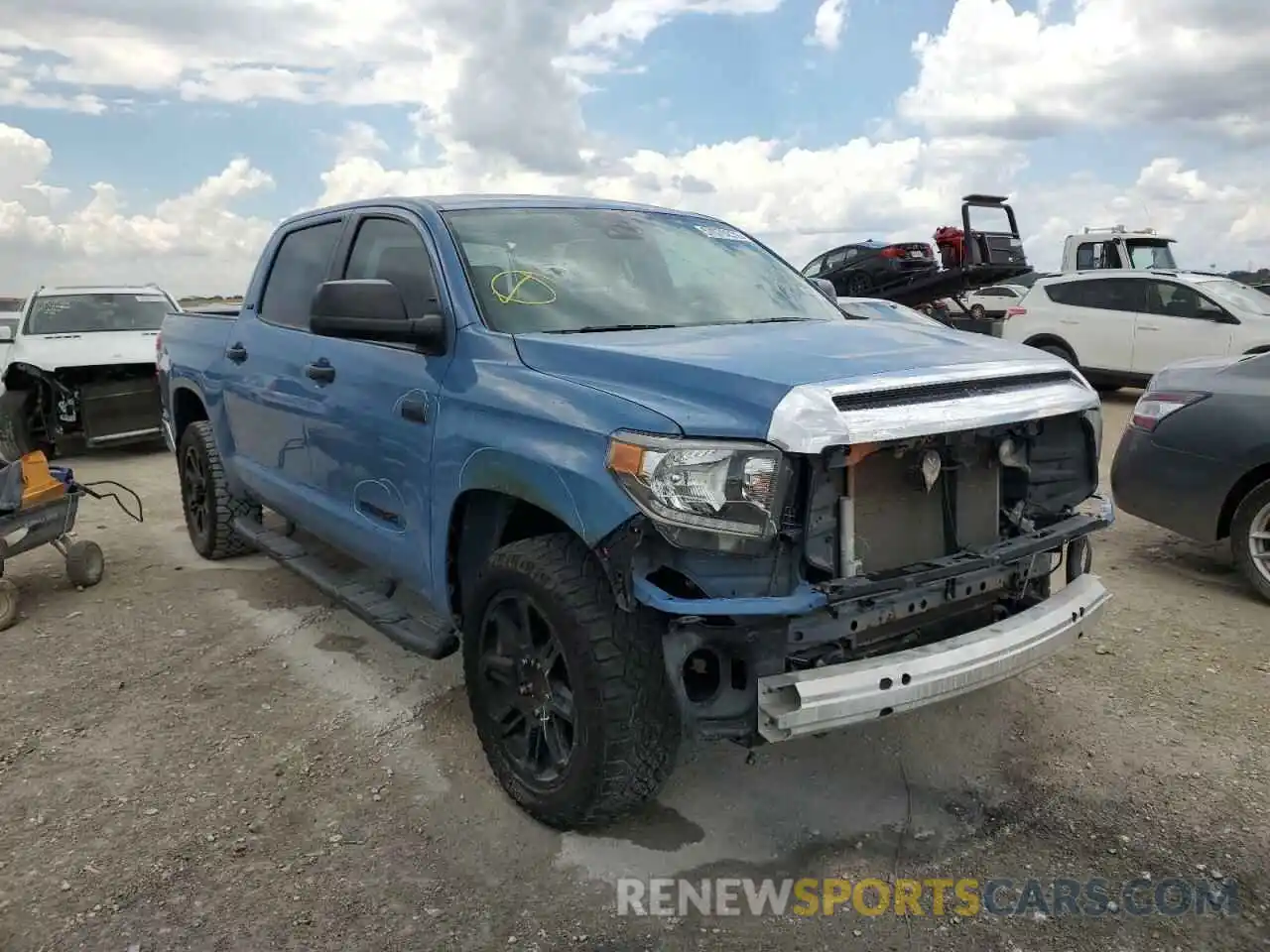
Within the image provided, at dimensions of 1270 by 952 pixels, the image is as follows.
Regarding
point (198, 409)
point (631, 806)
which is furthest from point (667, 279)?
point (198, 409)

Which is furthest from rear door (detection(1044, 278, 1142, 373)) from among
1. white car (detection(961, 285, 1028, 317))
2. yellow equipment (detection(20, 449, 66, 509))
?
yellow equipment (detection(20, 449, 66, 509))

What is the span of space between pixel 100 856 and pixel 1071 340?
41.5ft

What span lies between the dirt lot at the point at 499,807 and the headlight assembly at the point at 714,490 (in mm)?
1090

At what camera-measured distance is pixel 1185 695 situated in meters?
4.01

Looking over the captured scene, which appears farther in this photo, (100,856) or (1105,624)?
(1105,624)

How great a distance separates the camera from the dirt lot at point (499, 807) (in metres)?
2.65

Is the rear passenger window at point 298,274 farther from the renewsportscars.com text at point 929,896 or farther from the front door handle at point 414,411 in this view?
the renewsportscars.com text at point 929,896

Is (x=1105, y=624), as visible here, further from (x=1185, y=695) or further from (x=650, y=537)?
(x=650, y=537)

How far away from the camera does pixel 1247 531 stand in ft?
16.7

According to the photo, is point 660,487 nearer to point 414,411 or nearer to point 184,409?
point 414,411

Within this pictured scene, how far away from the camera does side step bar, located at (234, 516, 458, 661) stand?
3.57 metres

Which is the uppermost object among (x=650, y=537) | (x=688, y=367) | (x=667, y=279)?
(x=667, y=279)

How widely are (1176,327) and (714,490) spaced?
11.5 m

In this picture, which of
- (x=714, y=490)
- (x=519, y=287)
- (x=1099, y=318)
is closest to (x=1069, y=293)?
(x=1099, y=318)
